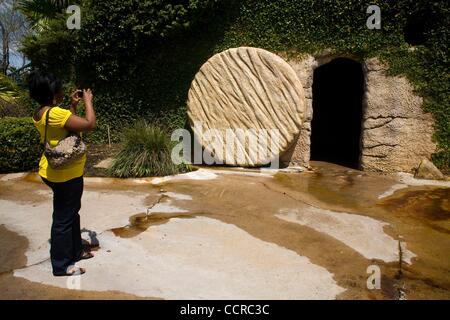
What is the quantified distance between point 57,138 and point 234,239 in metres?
1.67

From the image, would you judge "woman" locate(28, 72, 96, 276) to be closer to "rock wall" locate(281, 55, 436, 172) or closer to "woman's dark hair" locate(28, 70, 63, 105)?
"woman's dark hair" locate(28, 70, 63, 105)

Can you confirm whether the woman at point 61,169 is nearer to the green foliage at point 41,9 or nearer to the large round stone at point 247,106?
the large round stone at point 247,106

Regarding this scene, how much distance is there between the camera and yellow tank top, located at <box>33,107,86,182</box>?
8.27 ft

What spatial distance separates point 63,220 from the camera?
2633 millimetres

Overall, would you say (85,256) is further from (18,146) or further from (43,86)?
(18,146)

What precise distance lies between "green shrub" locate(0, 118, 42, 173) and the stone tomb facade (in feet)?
8.37

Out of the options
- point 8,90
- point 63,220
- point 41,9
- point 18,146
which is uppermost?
point 41,9

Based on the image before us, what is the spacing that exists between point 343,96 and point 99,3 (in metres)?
5.47

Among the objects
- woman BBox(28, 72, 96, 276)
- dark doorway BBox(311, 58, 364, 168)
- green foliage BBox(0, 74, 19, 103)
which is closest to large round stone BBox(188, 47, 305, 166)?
dark doorway BBox(311, 58, 364, 168)

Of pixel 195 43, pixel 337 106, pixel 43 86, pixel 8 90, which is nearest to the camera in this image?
pixel 43 86

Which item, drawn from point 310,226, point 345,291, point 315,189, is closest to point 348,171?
point 315,189

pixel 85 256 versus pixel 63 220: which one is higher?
pixel 63 220

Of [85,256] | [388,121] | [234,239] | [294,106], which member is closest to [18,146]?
[85,256]

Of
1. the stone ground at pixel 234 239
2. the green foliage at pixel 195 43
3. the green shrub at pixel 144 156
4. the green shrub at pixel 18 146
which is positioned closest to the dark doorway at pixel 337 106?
the green foliage at pixel 195 43
